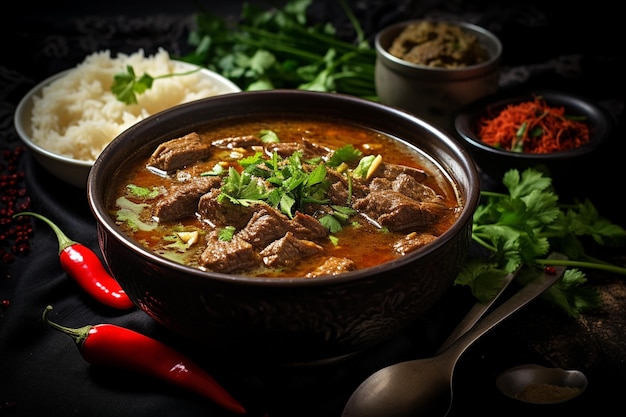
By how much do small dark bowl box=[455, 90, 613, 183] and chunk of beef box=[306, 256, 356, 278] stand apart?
1.79 meters

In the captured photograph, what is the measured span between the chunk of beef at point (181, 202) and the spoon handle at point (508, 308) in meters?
1.22

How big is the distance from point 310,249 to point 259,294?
47 cm

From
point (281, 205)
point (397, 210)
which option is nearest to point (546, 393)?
point (397, 210)

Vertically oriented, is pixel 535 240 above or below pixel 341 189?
below

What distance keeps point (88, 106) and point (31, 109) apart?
35cm

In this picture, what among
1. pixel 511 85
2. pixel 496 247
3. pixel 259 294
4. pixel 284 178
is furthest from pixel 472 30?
pixel 259 294

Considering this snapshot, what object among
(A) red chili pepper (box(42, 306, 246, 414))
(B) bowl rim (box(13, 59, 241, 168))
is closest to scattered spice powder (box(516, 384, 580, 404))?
(A) red chili pepper (box(42, 306, 246, 414))

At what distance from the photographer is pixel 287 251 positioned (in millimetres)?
2961

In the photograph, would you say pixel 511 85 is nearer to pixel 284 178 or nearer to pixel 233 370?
pixel 284 178

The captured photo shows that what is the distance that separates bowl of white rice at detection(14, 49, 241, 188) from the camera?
14.5 feet

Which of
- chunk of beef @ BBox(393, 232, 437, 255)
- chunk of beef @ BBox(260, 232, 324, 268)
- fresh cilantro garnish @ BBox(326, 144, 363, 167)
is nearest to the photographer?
chunk of beef @ BBox(260, 232, 324, 268)

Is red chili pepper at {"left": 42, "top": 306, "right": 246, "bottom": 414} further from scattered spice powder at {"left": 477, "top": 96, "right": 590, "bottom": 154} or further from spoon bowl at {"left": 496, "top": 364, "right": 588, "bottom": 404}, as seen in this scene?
scattered spice powder at {"left": 477, "top": 96, "right": 590, "bottom": 154}

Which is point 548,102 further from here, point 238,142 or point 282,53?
point 238,142

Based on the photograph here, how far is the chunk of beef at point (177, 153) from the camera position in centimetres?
353
